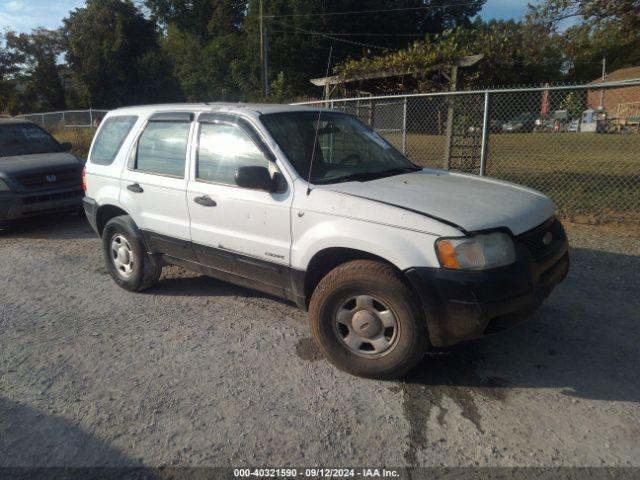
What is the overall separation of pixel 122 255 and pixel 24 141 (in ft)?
16.8

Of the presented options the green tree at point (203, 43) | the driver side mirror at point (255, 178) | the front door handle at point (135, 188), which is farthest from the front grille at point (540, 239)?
the green tree at point (203, 43)

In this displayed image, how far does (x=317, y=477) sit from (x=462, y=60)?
395 inches

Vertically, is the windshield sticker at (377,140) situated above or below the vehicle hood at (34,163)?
above

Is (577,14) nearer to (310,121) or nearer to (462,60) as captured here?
(462,60)

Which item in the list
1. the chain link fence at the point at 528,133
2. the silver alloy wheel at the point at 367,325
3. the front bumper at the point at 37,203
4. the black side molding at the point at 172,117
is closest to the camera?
the silver alloy wheel at the point at 367,325

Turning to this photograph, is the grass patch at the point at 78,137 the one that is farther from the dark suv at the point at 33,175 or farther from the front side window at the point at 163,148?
the front side window at the point at 163,148

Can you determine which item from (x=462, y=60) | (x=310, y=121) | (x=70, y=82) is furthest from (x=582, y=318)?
(x=70, y=82)

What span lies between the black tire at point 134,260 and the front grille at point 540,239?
133 inches

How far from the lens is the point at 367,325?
336 cm

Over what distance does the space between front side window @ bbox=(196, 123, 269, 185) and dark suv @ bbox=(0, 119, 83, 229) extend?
469cm

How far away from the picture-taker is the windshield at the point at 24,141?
847cm

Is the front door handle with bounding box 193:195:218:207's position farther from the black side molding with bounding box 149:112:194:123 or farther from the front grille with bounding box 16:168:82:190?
the front grille with bounding box 16:168:82:190

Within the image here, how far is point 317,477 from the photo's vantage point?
2.55 metres

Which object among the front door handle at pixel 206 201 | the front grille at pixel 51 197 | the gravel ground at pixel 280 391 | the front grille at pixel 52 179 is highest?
the front door handle at pixel 206 201
